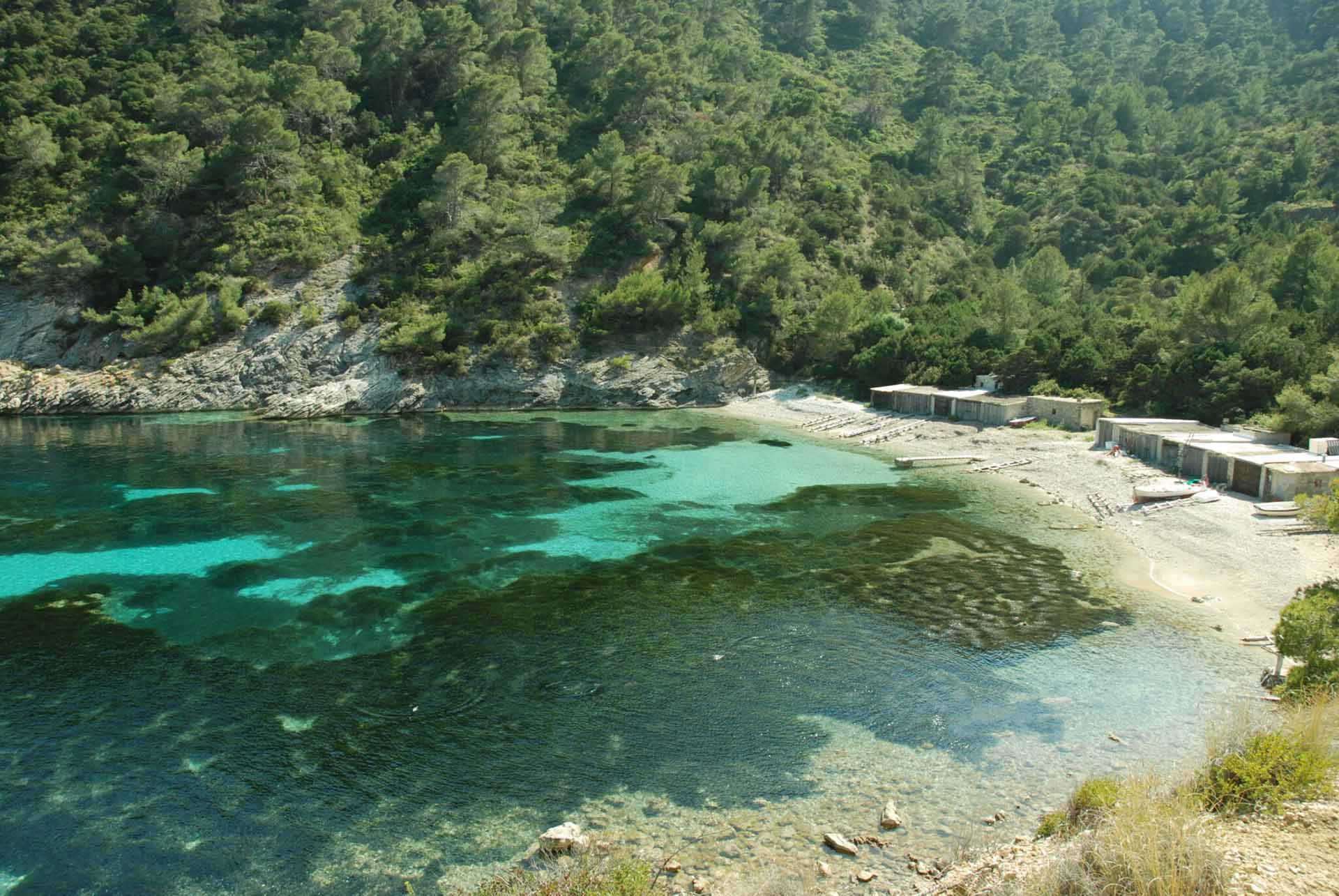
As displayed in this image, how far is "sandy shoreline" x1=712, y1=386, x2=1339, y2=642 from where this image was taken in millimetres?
22375

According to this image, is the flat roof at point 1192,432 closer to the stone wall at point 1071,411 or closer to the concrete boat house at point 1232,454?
the concrete boat house at point 1232,454

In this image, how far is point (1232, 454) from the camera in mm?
31703

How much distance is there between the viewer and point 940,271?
80312mm

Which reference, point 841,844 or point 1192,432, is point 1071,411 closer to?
point 1192,432

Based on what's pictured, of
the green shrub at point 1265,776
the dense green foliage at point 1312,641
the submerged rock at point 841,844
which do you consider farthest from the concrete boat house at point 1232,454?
the submerged rock at point 841,844

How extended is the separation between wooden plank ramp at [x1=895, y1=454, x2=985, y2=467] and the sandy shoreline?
692 mm

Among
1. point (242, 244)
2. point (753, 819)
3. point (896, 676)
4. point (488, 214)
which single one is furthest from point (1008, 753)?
point (242, 244)

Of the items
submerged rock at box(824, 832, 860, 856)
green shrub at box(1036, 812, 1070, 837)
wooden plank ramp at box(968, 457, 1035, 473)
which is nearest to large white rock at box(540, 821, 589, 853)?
submerged rock at box(824, 832, 860, 856)

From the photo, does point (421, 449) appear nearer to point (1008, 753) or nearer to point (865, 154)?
point (1008, 753)

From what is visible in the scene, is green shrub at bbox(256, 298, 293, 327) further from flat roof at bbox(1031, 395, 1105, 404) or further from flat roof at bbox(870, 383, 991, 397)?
flat roof at bbox(1031, 395, 1105, 404)

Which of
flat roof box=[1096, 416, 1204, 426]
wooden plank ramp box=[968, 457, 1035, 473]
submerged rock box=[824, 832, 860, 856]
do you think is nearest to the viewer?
submerged rock box=[824, 832, 860, 856]

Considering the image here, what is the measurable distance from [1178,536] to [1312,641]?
1493 centimetres

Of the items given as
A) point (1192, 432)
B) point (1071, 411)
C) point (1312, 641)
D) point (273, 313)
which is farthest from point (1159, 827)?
point (273, 313)

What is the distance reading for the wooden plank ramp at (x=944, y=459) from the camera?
41250mm
